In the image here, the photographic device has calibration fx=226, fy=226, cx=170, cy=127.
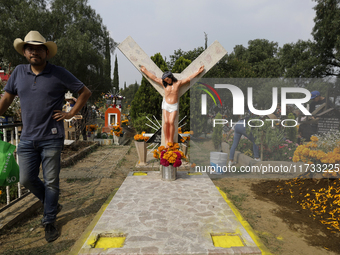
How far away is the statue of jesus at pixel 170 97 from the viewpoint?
4945 mm

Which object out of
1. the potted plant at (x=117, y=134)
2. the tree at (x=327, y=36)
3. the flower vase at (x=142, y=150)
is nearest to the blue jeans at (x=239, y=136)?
the flower vase at (x=142, y=150)

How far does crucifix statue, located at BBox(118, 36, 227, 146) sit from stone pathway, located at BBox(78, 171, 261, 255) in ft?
4.64

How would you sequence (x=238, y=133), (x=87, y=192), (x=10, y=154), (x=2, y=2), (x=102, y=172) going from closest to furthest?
1. (x=10, y=154)
2. (x=87, y=192)
3. (x=102, y=172)
4. (x=238, y=133)
5. (x=2, y=2)

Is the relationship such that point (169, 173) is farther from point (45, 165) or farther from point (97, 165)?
point (97, 165)

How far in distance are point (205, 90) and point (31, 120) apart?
9.82 m

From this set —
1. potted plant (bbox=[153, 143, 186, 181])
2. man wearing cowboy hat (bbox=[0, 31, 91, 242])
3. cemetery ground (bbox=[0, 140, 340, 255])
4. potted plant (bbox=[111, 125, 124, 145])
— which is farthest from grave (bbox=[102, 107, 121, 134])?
man wearing cowboy hat (bbox=[0, 31, 91, 242])

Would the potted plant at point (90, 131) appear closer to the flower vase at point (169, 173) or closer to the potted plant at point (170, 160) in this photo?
the potted plant at point (170, 160)

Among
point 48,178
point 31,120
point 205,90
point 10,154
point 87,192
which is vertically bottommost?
point 87,192

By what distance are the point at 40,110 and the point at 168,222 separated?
6.84 ft

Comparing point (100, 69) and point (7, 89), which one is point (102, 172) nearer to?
point (7, 89)

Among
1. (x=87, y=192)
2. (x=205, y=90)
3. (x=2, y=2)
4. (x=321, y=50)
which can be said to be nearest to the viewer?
(x=87, y=192)

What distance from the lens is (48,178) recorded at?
8.82 feet

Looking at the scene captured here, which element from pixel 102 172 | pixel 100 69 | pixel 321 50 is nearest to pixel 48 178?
pixel 102 172

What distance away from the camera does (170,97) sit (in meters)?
4.96
